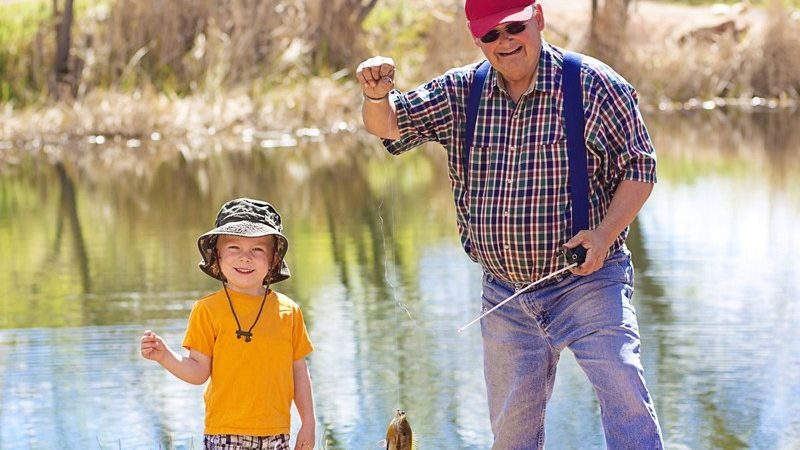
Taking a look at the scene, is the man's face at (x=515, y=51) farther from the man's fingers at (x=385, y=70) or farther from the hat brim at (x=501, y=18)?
the man's fingers at (x=385, y=70)

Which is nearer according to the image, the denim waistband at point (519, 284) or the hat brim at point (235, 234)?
the hat brim at point (235, 234)

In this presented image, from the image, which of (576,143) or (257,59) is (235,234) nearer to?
(576,143)

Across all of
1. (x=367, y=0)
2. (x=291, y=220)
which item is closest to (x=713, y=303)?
(x=291, y=220)

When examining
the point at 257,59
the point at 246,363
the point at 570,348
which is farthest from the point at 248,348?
the point at 257,59

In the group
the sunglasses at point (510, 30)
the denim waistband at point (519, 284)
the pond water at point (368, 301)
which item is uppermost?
the sunglasses at point (510, 30)

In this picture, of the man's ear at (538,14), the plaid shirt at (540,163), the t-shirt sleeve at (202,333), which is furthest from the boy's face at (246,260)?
the man's ear at (538,14)

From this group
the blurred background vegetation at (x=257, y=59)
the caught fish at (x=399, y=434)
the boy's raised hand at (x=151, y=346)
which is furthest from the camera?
the blurred background vegetation at (x=257, y=59)

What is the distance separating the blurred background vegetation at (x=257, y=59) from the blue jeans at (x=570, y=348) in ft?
52.5

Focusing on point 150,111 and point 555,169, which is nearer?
point 555,169

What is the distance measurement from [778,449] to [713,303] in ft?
9.10

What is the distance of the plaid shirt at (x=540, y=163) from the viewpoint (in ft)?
14.8

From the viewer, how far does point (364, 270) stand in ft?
33.5

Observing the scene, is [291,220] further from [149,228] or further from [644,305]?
[644,305]

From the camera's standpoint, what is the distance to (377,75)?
4.54 metres
